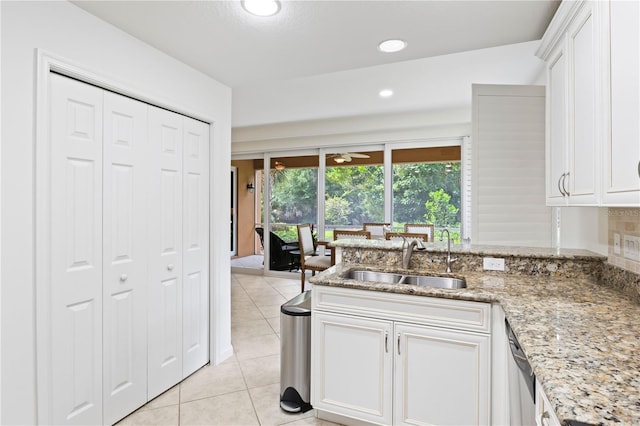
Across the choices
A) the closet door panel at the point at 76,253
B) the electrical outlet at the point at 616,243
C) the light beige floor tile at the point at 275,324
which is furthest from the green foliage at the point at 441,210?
the closet door panel at the point at 76,253

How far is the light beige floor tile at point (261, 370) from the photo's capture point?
97.6 inches

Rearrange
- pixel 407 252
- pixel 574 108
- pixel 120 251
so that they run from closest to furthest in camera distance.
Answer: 1. pixel 574 108
2. pixel 120 251
3. pixel 407 252

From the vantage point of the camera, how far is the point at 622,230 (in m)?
1.71

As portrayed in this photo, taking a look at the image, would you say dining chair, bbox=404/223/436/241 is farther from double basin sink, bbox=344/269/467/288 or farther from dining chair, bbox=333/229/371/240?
double basin sink, bbox=344/269/467/288

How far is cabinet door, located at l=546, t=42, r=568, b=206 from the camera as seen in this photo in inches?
65.5

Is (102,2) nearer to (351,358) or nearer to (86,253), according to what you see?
(86,253)

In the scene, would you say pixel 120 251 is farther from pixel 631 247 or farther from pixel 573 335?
pixel 631 247

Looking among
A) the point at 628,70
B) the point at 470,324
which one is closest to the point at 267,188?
the point at 470,324

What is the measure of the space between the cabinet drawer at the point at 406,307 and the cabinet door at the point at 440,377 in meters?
0.05

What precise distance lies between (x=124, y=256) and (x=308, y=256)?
3568 mm

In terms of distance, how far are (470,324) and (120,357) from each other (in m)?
1.98

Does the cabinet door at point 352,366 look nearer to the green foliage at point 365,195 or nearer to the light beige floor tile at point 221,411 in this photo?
the light beige floor tile at point 221,411

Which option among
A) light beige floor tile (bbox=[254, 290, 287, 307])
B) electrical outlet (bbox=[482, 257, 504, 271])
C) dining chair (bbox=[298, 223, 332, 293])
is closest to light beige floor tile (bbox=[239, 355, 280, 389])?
light beige floor tile (bbox=[254, 290, 287, 307])

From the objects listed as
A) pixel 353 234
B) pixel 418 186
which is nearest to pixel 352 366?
pixel 353 234
